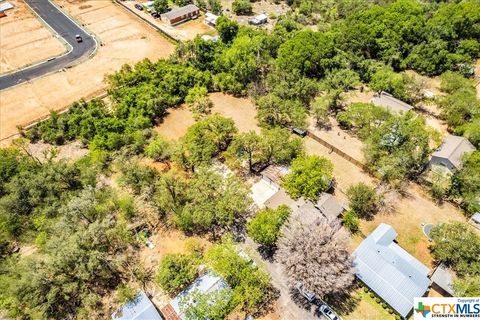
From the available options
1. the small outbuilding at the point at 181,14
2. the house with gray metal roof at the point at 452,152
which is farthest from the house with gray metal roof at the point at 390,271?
the small outbuilding at the point at 181,14

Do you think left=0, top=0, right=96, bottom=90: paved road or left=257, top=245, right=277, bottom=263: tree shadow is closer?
left=257, top=245, right=277, bottom=263: tree shadow

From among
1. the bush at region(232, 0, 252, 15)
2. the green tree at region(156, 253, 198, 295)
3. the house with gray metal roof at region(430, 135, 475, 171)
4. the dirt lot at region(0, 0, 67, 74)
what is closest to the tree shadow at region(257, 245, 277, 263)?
the green tree at region(156, 253, 198, 295)

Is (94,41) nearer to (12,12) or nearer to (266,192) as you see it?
(12,12)

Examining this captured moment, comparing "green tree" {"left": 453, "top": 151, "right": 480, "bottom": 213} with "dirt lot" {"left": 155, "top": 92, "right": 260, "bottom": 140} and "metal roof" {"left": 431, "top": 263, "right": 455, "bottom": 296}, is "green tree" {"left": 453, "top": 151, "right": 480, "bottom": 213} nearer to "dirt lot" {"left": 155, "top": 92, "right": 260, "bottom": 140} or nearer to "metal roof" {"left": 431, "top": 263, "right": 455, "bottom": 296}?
"metal roof" {"left": 431, "top": 263, "right": 455, "bottom": 296}

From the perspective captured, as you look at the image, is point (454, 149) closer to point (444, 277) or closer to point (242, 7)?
point (444, 277)

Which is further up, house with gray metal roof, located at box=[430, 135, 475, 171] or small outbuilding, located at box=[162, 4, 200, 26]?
house with gray metal roof, located at box=[430, 135, 475, 171]

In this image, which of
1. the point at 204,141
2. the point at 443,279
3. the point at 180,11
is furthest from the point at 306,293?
the point at 180,11
